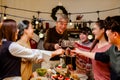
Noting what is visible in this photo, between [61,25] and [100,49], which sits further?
[61,25]

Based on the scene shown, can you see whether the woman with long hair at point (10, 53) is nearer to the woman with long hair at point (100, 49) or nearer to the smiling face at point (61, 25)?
the woman with long hair at point (100, 49)

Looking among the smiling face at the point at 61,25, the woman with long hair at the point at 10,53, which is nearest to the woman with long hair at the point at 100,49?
the woman with long hair at the point at 10,53

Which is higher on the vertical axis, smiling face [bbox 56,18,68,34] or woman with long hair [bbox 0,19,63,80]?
smiling face [bbox 56,18,68,34]

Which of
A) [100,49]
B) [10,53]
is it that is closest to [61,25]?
[100,49]

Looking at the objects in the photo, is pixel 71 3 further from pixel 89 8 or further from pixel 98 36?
pixel 98 36

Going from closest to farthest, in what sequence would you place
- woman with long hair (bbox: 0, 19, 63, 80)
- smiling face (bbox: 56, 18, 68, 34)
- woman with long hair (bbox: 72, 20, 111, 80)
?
woman with long hair (bbox: 0, 19, 63, 80)
woman with long hair (bbox: 72, 20, 111, 80)
smiling face (bbox: 56, 18, 68, 34)

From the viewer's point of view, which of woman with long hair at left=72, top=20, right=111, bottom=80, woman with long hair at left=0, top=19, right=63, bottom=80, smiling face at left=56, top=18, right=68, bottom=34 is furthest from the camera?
smiling face at left=56, top=18, right=68, bottom=34

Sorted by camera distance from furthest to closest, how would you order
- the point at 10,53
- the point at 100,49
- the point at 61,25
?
the point at 61,25 < the point at 100,49 < the point at 10,53

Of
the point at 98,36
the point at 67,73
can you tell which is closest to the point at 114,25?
the point at 98,36

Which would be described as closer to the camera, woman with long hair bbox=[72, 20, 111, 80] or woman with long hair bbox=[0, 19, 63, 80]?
woman with long hair bbox=[0, 19, 63, 80]

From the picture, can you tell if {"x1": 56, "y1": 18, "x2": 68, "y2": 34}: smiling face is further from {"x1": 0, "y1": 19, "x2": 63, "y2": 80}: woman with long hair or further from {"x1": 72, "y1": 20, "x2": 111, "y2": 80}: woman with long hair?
{"x1": 0, "y1": 19, "x2": 63, "y2": 80}: woman with long hair

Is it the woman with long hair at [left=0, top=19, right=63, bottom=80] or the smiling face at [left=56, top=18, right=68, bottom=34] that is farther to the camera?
the smiling face at [left=56, top=18, right=68, bottom=34]

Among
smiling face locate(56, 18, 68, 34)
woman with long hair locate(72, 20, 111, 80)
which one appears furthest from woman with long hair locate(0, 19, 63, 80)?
smiling face locate(56, 18, 68, 34)

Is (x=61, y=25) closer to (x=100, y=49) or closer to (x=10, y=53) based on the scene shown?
(x=100, y=49)
